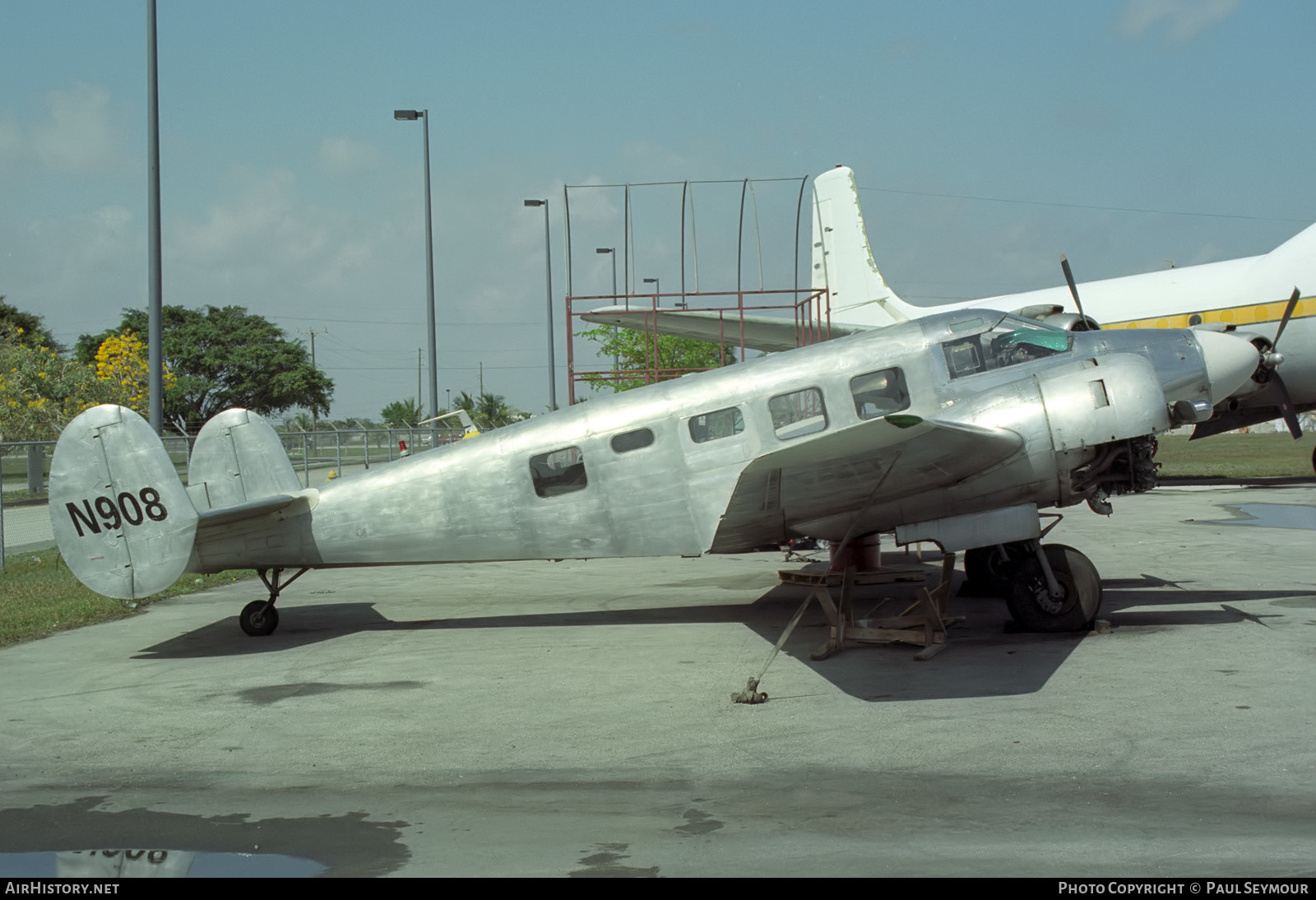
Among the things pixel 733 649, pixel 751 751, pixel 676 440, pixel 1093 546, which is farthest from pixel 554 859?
pixel 1093 546

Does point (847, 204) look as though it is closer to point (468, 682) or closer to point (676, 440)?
point (676, 440)

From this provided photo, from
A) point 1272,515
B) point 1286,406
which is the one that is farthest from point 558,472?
point 1272,515

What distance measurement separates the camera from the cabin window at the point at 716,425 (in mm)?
11016

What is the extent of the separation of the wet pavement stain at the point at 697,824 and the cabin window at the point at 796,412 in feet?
18.1

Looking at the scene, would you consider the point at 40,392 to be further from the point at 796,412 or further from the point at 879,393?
the point at 879,393

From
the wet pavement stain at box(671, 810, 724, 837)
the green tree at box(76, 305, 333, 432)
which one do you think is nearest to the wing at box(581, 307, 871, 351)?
A: the wet pavement stain at box(671, 810, 724, 837)

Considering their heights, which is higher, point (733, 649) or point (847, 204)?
point (847, 204)

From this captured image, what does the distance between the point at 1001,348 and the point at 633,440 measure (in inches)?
155

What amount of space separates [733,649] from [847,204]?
21333 millimetres

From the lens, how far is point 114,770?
7254 millimetres

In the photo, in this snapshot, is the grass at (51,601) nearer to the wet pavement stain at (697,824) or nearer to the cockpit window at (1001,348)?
the wet pavement stain at (697,824)

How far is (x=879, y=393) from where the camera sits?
10.9m

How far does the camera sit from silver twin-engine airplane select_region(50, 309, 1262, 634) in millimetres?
10367
